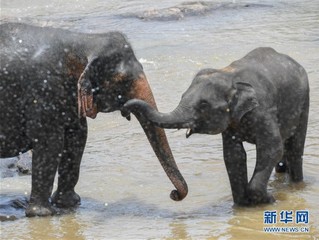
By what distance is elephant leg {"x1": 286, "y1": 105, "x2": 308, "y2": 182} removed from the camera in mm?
7977

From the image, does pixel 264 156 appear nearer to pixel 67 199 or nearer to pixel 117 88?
pixel 117 88

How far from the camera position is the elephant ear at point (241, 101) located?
23.2 feet

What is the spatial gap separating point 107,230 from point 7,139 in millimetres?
1081

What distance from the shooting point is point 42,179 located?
7578mm

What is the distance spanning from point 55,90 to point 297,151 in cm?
194

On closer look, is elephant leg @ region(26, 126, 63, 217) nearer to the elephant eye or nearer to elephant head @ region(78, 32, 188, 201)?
elephant head @ region(78, 32, 188, 201)

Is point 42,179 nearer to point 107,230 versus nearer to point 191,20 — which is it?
point 107,230

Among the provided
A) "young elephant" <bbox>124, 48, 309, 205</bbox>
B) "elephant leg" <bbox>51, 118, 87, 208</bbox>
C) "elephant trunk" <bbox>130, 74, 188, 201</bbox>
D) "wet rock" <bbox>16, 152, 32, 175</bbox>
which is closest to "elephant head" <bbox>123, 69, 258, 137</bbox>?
"young elephant" <bbox>124, 48, 309, 205</bbox>

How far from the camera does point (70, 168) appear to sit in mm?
7906

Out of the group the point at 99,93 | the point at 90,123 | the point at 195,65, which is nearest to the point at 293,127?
the point at 99,93

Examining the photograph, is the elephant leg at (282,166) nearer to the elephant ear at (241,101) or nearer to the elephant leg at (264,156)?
the elephant leg at (264,156)

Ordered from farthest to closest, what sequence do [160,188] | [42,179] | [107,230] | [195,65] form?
1. [195,65]
2. [160,188]
3. [42,179]
4. [107,230]

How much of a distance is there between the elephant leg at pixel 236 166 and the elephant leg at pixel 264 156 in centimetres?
11

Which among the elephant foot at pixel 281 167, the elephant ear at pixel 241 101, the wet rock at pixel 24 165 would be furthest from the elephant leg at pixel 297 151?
the wet rock at pixel 24 165
